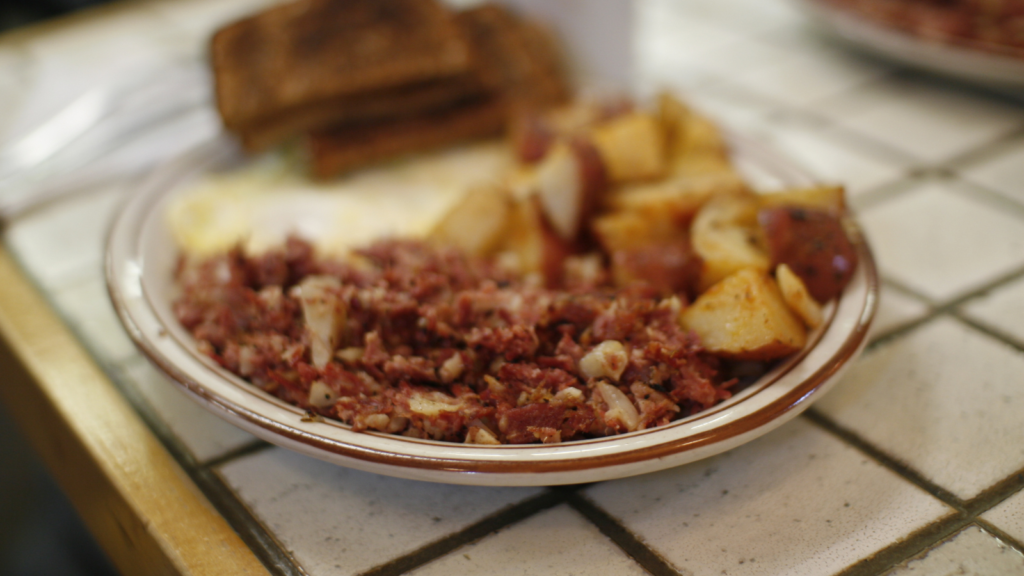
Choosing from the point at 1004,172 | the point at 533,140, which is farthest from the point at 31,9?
the point at 1004,172

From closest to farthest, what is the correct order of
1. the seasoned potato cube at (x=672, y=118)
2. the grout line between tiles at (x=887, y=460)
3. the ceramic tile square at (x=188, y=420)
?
1. the grout line between tiles at (x=887, y=460)
2. the ceramic tile square at (x=188, y=420)
3. the seasoned potato cube at (x=672, y=118)

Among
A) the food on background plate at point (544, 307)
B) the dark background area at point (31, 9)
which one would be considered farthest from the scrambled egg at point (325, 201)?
the dark background area at point (31, 9)

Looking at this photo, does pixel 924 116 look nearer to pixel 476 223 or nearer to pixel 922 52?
pixel 922 52

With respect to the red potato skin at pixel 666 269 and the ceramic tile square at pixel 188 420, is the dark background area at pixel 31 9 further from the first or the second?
the red potato skin at pixel 666 269

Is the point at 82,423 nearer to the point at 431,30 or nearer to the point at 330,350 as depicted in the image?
the point at 330,350

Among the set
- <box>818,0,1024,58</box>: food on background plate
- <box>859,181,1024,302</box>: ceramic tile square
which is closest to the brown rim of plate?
<box>859,181,1024,302</box>: ceramic tile square

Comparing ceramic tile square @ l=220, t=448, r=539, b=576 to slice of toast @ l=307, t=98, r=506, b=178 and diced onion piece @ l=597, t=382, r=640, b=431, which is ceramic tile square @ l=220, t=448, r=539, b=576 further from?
slice of toast @ l=307, t=98, r=506, b=178
